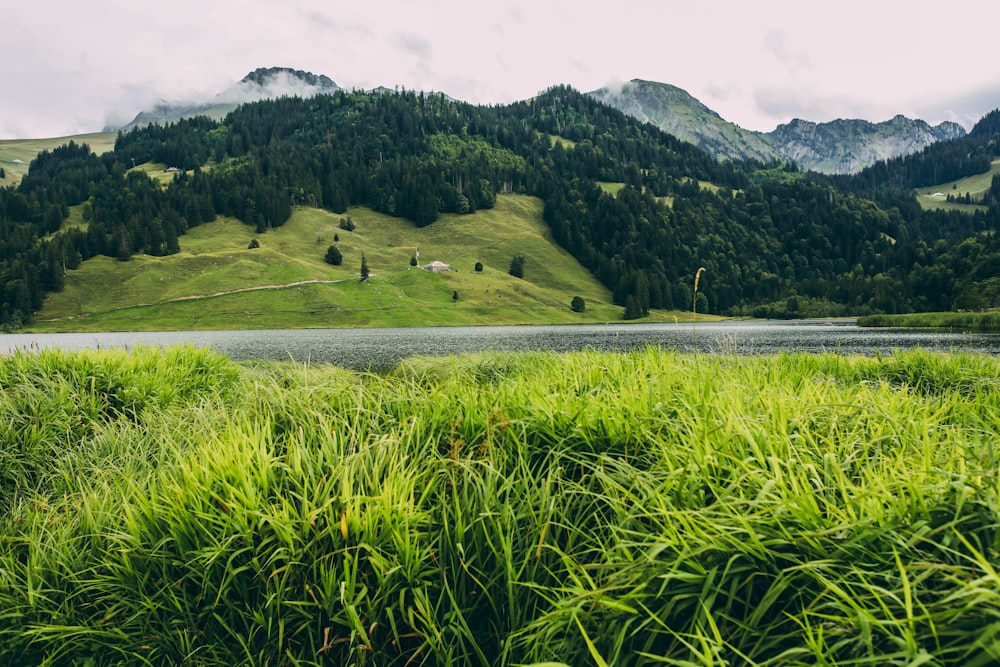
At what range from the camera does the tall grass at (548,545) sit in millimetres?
2521

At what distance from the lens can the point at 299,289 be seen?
134m

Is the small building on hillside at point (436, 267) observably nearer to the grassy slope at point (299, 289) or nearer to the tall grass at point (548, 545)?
the grassy slope at point (299, 289)

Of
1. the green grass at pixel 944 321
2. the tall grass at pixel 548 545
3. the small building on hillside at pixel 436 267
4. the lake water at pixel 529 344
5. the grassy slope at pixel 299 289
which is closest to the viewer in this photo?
the tall grass at pixel 548 545

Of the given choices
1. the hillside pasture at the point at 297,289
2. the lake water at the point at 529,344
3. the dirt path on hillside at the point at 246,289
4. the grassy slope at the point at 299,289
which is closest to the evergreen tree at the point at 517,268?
the hillside pasture at the point at 297,289

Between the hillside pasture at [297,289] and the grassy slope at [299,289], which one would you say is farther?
the hillside pasture at [297,289]

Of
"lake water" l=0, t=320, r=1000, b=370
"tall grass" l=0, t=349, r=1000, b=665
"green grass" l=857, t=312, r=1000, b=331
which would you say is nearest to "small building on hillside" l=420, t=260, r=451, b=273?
"lake water" l=0, t=320, r=1000, b=370

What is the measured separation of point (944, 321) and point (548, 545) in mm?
113934

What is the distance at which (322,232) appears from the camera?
185125 millimetres

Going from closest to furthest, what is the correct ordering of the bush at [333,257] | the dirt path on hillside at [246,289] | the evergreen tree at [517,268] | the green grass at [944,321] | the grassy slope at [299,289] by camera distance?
1. the green grass at [944,321]
2. the grassy slope at [299,289]
3. the dirt path on hillside at [246,289]
4. the bush at [333,257]
5. the evergreen tree at [517,268]

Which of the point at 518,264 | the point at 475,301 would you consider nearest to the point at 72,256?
the point at 475,301

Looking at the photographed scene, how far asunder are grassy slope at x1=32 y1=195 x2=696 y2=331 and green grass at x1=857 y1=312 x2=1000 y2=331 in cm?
5263

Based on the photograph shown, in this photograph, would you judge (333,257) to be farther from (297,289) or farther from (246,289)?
(246,289)

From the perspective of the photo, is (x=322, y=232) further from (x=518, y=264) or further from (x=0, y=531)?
(x=0, y=531)

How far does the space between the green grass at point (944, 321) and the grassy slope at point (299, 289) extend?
52.6 m
